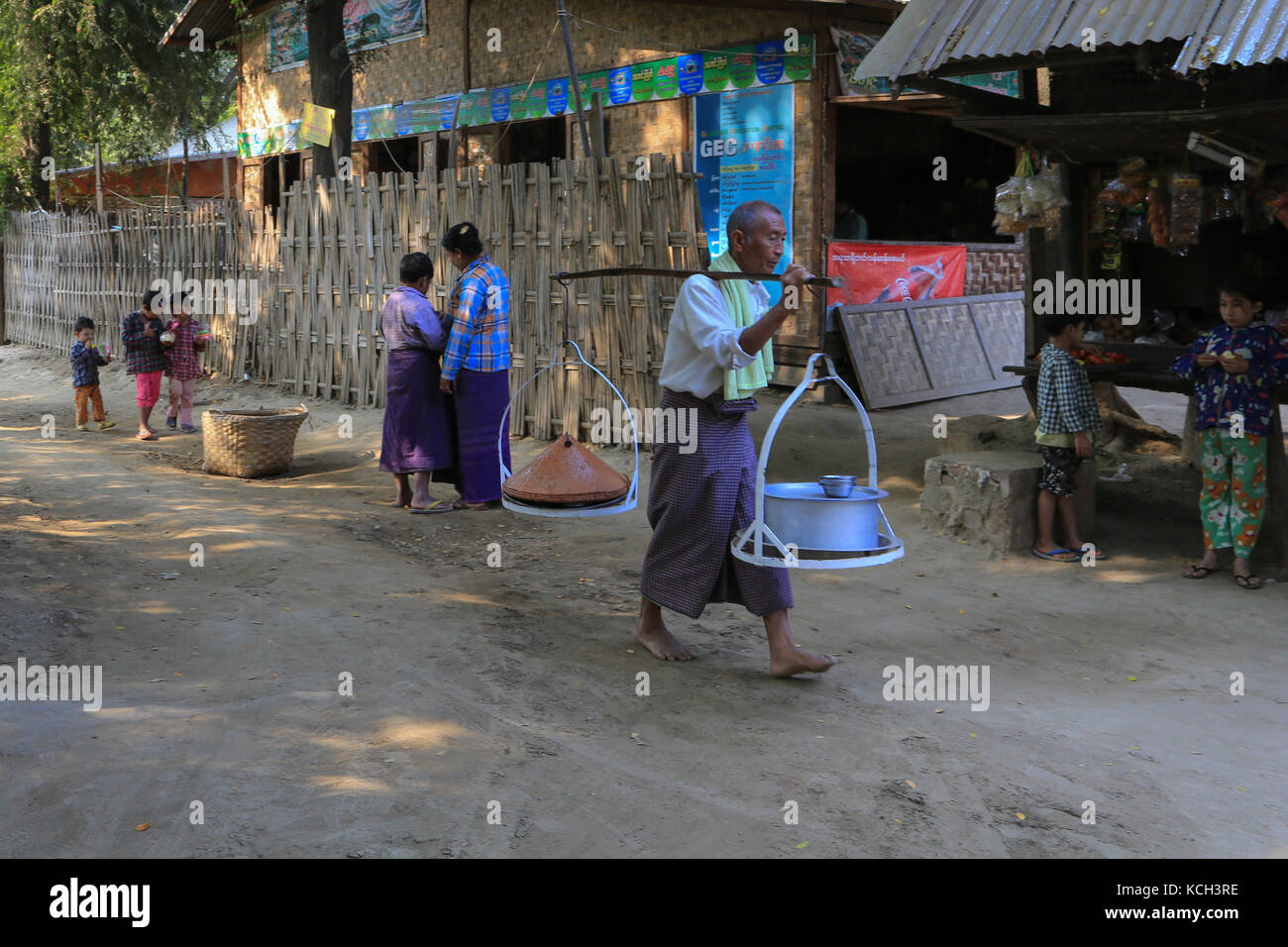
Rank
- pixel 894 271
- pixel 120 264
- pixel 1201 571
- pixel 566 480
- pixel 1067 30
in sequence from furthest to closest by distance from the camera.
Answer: pixel 120 264 → pixel 894 271 → pixel 1201 571 → pixel 1067 30 → pixel 566 480

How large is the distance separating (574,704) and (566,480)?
33.1 inches

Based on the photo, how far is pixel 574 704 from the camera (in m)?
4.41

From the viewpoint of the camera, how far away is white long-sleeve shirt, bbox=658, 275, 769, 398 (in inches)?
165

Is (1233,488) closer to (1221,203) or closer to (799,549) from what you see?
(1221,203)

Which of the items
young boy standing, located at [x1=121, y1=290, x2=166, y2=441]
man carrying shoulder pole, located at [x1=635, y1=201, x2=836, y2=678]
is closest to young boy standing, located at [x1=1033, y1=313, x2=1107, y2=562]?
man carrying shoulder pole, located at [x1=635, y1=201, x2=836, y2=678]

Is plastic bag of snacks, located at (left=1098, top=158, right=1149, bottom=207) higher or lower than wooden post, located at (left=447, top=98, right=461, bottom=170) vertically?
lower

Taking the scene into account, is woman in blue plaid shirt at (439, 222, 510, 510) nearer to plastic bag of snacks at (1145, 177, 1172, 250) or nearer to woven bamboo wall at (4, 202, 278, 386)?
plastic bag of snacks at (1145, 177, 1172, 250)

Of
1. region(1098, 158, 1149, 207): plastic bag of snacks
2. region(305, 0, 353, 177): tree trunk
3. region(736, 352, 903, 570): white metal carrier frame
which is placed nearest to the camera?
region(736, 352, 903, 570): white metal carrier frame

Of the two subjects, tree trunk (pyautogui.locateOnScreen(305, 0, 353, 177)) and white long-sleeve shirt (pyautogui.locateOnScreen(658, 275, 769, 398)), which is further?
tree trunk (pyautogui.locateOnScreen(305, 0, 353, 177))

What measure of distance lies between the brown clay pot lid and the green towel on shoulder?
1.89 ft

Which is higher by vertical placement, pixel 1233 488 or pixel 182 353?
pixel 182 353

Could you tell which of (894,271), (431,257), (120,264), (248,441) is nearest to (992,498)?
(894,271)

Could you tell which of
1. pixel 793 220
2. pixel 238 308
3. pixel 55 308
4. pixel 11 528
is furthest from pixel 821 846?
pixel 55 308

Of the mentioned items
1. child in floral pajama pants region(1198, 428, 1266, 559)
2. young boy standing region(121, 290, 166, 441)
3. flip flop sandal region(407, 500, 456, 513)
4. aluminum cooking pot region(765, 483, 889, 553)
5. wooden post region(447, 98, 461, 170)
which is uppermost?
wooden post region(447, 98, 461, 170)
